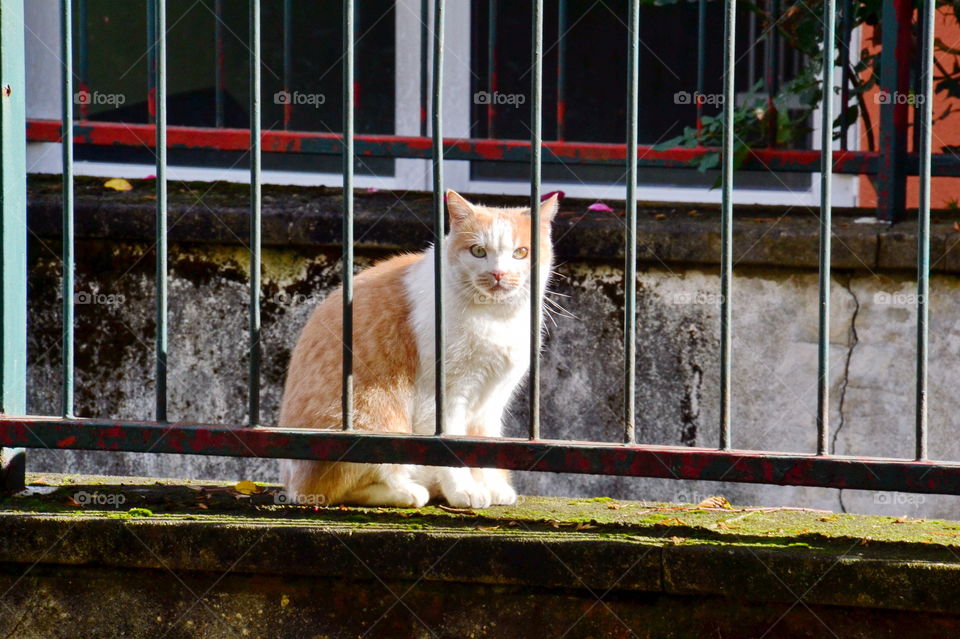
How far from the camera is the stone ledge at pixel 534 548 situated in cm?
232

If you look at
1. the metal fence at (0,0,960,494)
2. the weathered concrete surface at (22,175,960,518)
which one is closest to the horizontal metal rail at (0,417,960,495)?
the metal fence at (0,0,960,494)

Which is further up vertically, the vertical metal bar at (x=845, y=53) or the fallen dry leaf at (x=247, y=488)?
the vertical metal bar at (x=845, y=53)

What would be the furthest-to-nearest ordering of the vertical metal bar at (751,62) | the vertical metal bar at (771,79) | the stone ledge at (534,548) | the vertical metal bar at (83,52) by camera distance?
1. the vertical metal bar at (751,62)
2. the vertical metal bar at (83,52)
3. the vertical metal bar at (771,79)
4. the stone ledge at (534,548)

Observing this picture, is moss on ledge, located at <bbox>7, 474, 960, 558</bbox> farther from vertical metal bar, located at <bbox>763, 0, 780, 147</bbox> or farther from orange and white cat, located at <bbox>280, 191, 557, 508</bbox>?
vertical metal bar, located at <bbox>763, 0, 780, 147</bbox>

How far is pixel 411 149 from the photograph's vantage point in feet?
14.9

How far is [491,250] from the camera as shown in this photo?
10.5 feet

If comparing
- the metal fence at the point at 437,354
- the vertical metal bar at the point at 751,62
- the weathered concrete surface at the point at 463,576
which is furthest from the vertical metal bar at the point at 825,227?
the vertical metal bar at the point at 751,62

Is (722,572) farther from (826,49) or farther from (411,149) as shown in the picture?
(411,149)

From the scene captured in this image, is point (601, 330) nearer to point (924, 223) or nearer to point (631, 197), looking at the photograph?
point (631, 197)

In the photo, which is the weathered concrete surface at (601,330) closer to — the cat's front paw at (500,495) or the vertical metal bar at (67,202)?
the cat's front paw at (500,495)

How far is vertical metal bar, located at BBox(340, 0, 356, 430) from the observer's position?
2.53 m

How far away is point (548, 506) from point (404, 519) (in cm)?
42

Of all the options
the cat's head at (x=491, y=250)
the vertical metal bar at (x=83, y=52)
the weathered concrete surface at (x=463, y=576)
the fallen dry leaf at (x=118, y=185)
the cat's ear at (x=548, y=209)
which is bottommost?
the weathered concrete surface at (x=463, y=576)

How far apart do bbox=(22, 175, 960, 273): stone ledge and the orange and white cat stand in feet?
2.88
